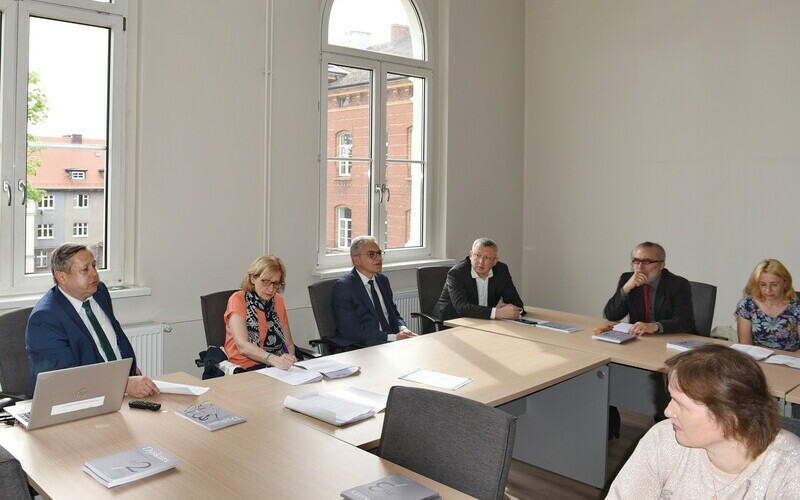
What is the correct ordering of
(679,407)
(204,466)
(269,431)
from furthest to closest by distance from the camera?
(269,431)
(204,466)
(679,407)

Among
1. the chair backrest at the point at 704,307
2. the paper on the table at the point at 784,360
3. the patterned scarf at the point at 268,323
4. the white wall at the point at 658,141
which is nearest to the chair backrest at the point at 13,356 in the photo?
the patterned scarf at the point at 268,323

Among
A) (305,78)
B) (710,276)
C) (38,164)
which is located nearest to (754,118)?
(710,276)

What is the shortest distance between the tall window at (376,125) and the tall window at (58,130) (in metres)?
1.68

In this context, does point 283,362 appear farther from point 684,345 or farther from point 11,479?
point 684,345

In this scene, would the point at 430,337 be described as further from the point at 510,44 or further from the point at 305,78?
the point at 510,44

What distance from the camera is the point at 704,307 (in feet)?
16.0

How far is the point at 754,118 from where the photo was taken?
592 centimetres

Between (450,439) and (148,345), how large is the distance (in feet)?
9.46

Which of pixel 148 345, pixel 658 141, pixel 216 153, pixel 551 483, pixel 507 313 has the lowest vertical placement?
pixel 551 483

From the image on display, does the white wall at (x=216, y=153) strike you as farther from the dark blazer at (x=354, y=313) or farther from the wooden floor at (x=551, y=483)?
the wooden floor at (x=551, y=483)

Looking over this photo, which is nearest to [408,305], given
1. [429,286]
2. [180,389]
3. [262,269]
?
[429,286]

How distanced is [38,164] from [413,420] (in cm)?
315

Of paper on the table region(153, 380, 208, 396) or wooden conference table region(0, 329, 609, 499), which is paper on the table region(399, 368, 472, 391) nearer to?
wooden conference table region(0, 329, 609, 499)

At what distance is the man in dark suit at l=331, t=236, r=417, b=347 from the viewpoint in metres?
4.54
